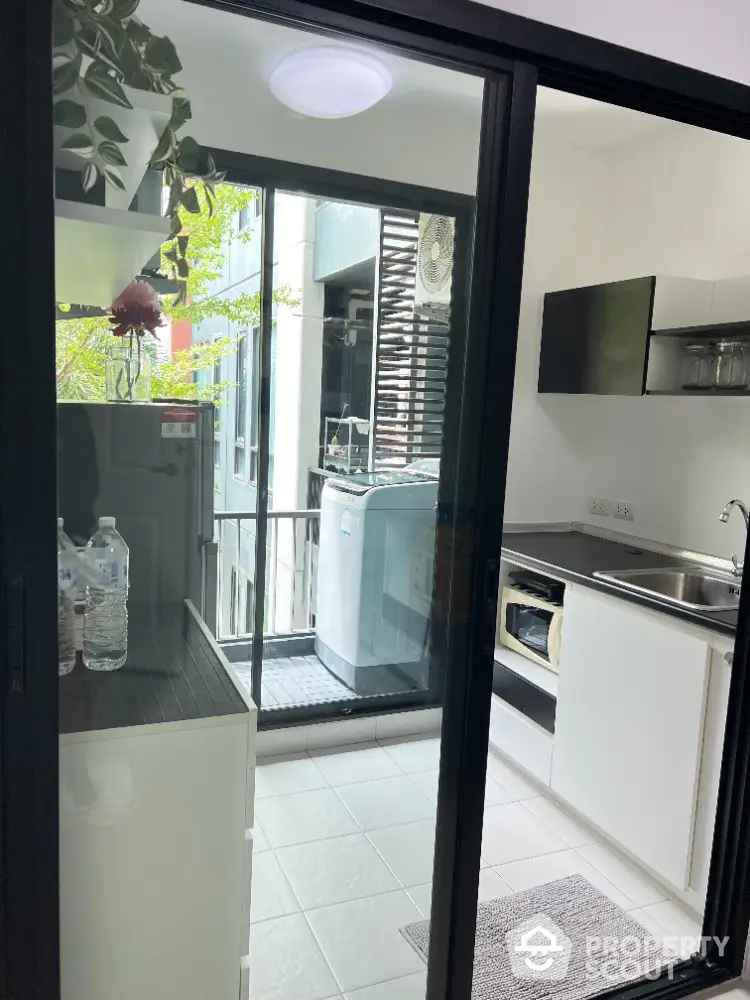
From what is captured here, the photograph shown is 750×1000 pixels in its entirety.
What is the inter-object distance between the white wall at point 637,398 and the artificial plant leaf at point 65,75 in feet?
7.61

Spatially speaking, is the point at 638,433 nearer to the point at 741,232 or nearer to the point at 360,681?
the point at 741,232

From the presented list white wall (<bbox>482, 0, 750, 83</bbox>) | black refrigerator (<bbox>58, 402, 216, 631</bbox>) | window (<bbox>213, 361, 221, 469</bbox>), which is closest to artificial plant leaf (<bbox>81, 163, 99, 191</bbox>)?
black refrigerator (<bbox>58, 402, 216, 631</bbox>)

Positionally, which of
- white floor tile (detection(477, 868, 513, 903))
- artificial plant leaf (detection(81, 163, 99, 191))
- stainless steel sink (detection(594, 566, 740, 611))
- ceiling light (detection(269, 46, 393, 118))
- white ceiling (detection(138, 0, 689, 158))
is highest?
ceiling light (detection(269, 46, 393, 118))

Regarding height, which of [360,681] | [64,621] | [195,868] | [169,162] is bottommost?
[360,681]

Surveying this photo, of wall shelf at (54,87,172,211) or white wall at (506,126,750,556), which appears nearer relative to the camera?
wall shelf at (54,87,172,211)

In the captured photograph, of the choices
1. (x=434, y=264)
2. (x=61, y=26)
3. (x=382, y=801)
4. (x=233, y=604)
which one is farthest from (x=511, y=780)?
(x=61, y=26)

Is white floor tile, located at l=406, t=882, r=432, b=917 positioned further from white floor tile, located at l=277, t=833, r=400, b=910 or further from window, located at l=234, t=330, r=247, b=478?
window, located at l=234, t=330, r=247, b=478

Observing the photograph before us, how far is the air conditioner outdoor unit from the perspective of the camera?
6.11 ft

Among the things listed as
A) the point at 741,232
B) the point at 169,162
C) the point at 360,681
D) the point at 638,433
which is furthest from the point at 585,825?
the point at 169,162

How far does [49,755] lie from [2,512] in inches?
15.4

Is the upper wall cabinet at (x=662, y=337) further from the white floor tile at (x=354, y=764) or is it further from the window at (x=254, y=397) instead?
the white floor tile at (x=354, y=764)

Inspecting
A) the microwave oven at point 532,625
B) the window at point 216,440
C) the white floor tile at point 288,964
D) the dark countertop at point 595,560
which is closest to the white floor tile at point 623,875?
the microwave oven at point 532,625

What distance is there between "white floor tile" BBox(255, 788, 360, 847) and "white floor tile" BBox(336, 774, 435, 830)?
0.13 feet

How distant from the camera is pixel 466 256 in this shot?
5.11 ft
